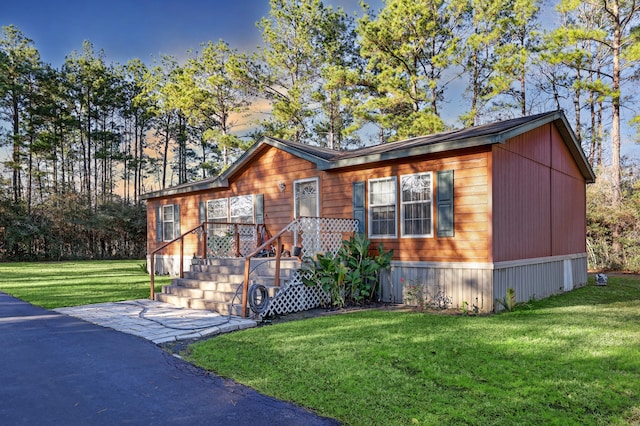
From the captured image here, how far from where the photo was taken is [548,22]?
2112cm

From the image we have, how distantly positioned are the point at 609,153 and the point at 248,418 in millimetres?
23523

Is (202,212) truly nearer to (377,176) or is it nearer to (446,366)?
(377,176)

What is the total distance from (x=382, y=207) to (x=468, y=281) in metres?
2.41

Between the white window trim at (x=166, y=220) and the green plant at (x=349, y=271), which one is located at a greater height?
the white window trim at (x=166, y=220)

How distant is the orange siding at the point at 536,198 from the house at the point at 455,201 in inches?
1.0

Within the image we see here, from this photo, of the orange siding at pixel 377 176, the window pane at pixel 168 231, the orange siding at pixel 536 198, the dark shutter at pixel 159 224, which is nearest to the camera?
the orange siding at pixel 377 176

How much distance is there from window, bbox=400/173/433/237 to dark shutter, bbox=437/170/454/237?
23 centimetres

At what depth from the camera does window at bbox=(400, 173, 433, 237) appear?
837 centimetres

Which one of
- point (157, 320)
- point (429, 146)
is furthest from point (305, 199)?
point (157, 320)

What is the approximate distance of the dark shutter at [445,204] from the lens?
7977 millimetres

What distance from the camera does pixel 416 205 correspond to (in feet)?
28.0

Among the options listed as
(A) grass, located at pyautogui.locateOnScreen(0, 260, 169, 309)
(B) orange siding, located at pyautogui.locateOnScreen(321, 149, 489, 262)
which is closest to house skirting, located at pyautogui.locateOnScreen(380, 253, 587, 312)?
(B) orange siding, located at pyautogui.locateOnScreen(321, 149, 489, 262)

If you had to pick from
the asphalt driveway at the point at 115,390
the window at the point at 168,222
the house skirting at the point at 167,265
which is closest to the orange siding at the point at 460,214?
the asphalt driveway at the point at 115,390

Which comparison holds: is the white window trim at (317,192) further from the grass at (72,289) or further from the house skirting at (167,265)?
the house skirting at (167,265)
